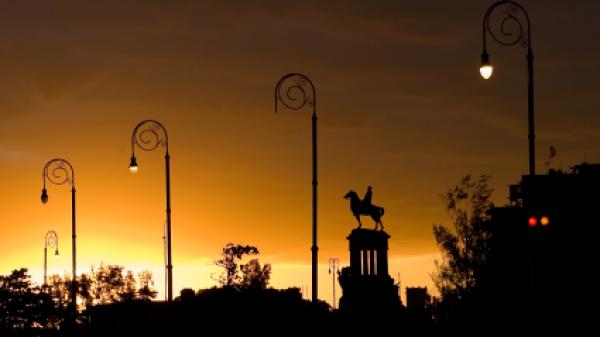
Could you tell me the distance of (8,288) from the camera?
3521 inches

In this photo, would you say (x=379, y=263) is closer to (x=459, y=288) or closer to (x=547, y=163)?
(x=459, y=288)

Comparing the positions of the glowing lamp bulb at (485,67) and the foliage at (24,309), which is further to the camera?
the foliage at (24,309)

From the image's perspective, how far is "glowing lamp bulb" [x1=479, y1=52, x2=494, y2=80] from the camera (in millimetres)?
37938

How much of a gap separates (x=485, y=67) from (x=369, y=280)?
118 ft

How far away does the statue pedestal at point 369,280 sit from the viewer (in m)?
71.2

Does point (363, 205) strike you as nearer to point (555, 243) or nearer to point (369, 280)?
point (369, 280)

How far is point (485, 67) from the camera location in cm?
3800

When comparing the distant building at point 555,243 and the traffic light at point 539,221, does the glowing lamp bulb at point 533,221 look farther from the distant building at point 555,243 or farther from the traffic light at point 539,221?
the distant building at point 555,243

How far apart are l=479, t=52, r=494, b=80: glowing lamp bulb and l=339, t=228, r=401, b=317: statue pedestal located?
109ft

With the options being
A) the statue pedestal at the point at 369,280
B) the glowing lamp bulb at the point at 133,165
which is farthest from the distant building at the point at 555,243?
the glowing lamp bulb at the point at 133,165

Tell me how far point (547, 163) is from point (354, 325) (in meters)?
36.3

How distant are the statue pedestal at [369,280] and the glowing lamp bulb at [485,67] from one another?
33.3 m

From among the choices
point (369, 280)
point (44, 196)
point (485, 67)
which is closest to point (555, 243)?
point (369, 280)

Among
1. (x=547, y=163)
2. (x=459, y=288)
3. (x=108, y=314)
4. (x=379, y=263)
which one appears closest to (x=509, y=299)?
(x=379, y=263)
